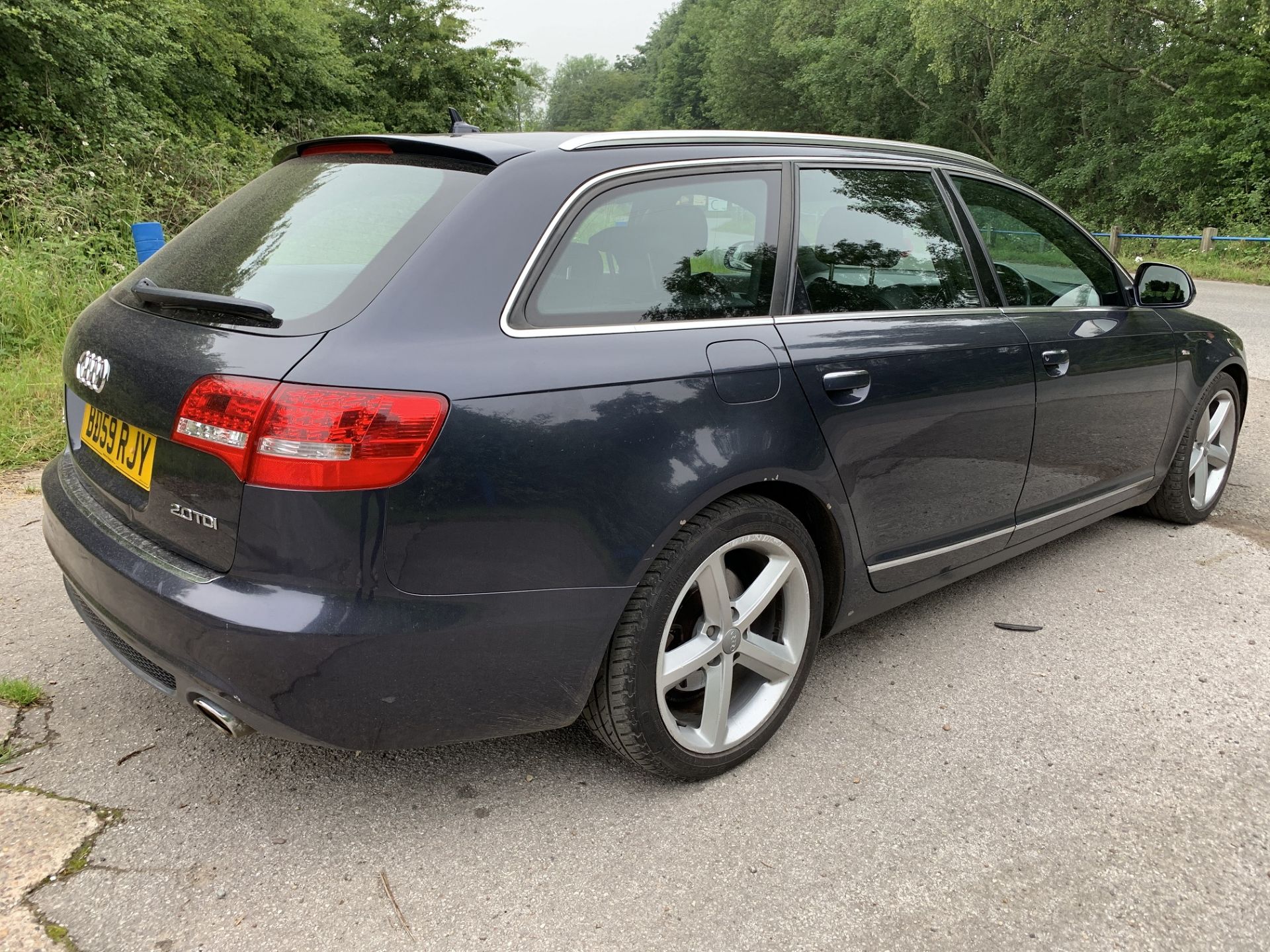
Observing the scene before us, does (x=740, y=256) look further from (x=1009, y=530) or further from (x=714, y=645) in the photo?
(x=1009, y=530)

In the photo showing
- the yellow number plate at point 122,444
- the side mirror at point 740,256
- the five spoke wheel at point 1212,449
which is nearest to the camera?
the yellow number plate at point 122,444

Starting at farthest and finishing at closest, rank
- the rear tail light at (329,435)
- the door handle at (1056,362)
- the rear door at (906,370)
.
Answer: the door handle at (1056,362) → the rear door at (906,370) → the rear tail light at (329,435)

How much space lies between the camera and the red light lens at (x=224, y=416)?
73.0 inches

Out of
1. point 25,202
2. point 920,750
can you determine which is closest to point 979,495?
point 920,750

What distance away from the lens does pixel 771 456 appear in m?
2.36

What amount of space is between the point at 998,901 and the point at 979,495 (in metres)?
1.41

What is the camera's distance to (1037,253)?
3562mm

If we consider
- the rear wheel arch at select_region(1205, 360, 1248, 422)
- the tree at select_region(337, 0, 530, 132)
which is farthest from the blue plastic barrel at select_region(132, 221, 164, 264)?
the tree at select_region(337, 0, 530, 132)

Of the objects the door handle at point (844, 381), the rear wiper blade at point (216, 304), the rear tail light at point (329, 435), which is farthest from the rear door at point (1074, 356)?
the rear wiper blade at point (216, 304)

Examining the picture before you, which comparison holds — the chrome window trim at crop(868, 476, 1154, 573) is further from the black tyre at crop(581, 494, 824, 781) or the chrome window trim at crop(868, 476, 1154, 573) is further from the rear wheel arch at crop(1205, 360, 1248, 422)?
the rear wheel arch at crop(1205, 360, 1248, 422)

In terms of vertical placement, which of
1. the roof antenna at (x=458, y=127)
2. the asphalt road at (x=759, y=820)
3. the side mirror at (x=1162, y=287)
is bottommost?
the asphalt road at (x=759, y=820)

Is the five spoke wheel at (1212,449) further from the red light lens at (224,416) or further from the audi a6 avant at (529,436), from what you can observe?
the red light lens at (224,416)

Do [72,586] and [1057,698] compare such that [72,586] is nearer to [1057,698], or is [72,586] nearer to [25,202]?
[1057,698]

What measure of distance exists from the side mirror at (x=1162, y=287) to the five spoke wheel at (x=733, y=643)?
224 cm
